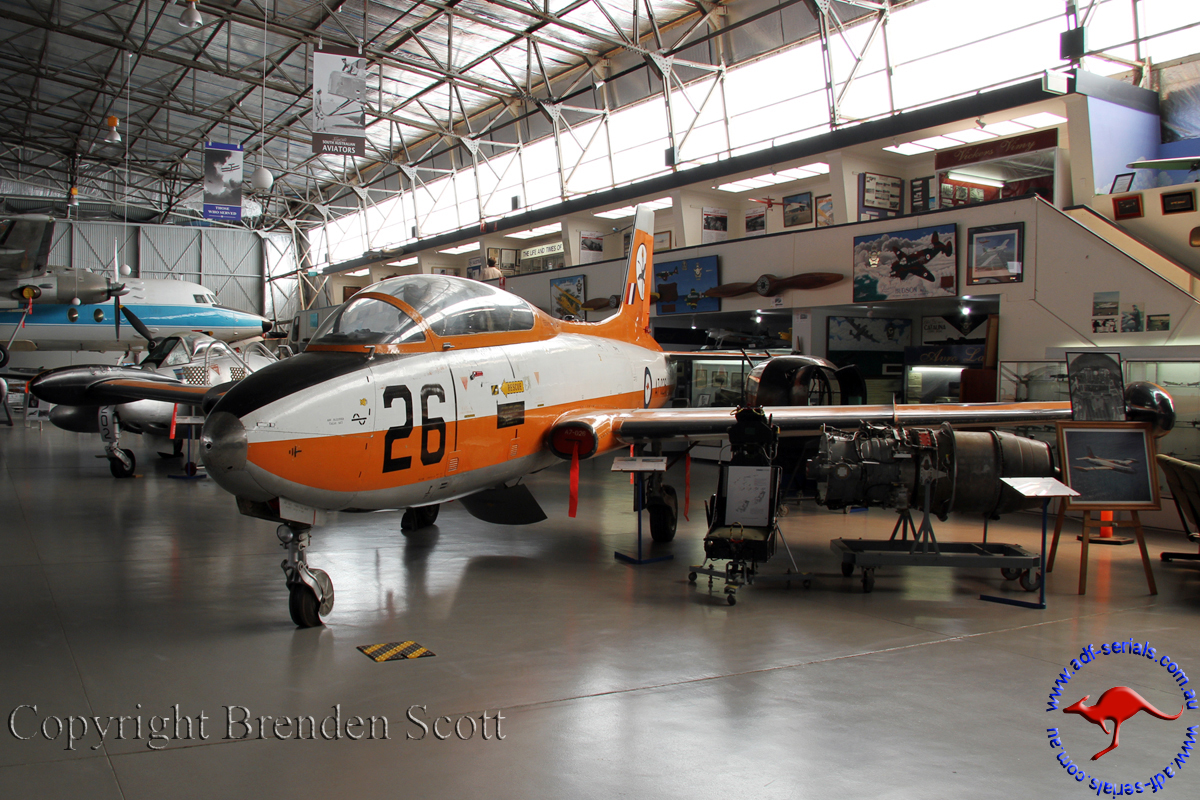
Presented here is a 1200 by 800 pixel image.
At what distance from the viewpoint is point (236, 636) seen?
483cm

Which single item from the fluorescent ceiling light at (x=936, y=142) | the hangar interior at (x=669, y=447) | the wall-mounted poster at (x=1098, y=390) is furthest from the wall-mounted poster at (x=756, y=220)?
the wall-mounted poster at (x=1098, y=390)

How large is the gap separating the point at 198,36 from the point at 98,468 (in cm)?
1348

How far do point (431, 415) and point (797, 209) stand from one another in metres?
13.5

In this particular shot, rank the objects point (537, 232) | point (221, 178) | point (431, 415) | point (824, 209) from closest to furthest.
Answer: point (431, 415)
point (221, 178)
point (824, 209)
point (537, 232)

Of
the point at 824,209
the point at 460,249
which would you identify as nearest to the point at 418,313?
the point at 824,209

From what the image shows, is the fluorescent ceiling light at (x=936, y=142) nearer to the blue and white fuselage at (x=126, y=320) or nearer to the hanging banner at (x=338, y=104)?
the hanging banner at (x=338, y=104)

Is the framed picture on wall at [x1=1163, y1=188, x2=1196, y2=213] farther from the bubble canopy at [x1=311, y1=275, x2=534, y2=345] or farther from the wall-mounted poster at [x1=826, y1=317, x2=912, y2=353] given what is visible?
the bubble canopy at [x1=311, y1=275, x2=534, y2=345]

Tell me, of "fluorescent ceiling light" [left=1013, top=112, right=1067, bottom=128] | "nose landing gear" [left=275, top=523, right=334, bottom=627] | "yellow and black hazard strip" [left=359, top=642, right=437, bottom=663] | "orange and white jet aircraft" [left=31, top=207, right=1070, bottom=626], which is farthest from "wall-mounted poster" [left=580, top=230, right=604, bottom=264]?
"yellow and black hazard strip" [left=359, top=642, right=437, bottom=663]

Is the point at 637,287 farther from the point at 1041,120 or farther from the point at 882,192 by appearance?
the point at 1041,120

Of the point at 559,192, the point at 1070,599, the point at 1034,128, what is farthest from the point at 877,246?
the point at 559,192

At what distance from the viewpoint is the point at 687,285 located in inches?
637

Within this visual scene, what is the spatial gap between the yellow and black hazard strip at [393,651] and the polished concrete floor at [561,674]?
8cm

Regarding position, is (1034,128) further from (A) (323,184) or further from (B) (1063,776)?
(A) (323,184)

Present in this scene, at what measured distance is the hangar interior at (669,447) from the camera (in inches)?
136
